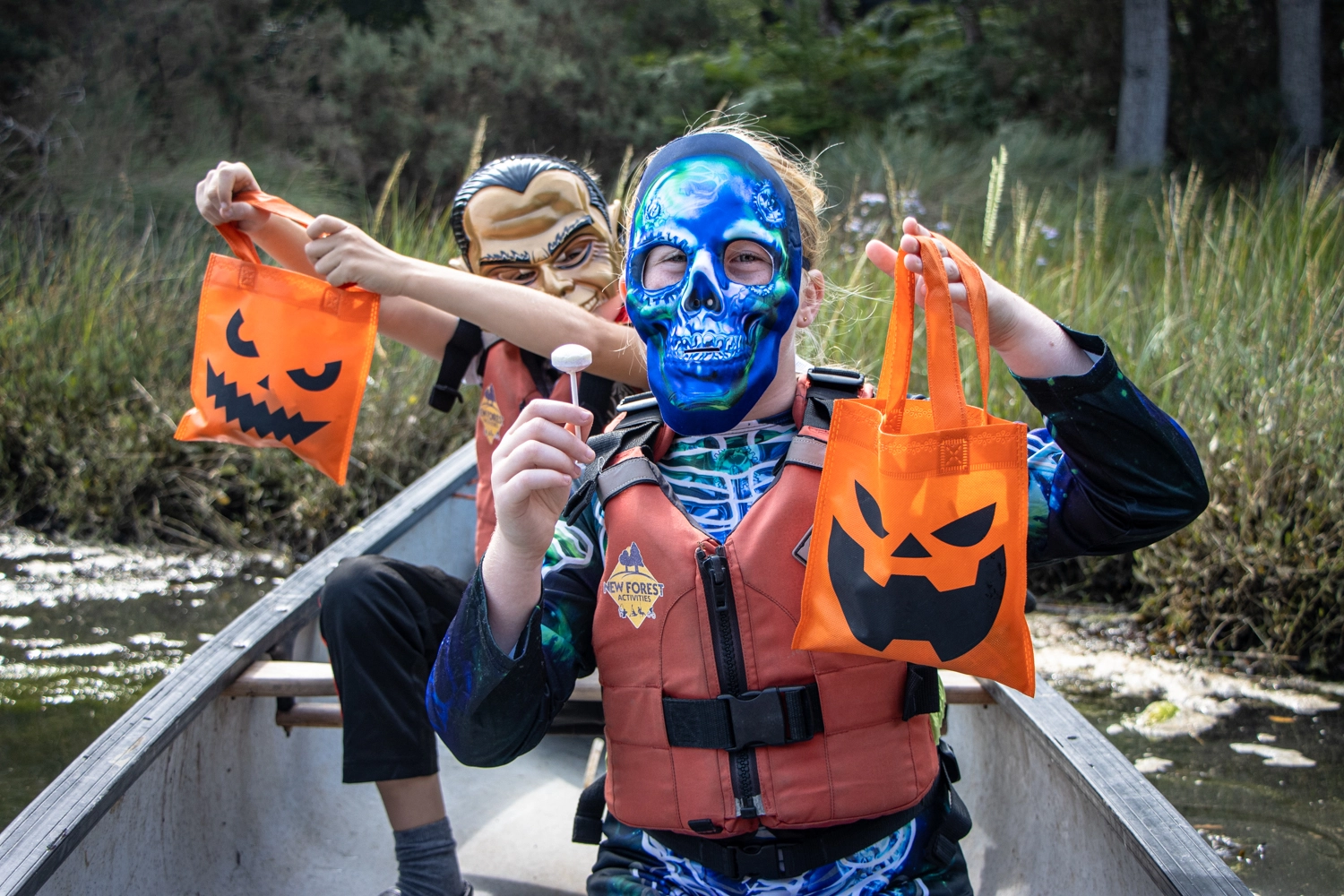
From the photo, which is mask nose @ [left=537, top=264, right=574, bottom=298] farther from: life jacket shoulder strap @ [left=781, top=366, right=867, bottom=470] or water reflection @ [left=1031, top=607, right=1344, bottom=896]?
water reflection @ [left=1031, top=607, right=1344, bottom=896]

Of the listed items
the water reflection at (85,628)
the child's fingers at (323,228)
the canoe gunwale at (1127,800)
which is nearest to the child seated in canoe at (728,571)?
the canoe gunwale at (1127,800)

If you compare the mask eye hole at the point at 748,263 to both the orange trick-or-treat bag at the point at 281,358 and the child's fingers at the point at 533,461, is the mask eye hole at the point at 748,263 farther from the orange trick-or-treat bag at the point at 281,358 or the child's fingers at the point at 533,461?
the orange trick-or-treat bag at the point at 281,358

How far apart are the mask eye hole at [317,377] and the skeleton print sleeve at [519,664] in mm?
845

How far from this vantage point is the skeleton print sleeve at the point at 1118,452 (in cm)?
148

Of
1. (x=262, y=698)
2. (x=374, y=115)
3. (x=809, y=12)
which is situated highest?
(x=809, y=12)

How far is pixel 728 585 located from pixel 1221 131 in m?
11.1

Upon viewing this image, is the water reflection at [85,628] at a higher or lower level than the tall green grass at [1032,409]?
lower

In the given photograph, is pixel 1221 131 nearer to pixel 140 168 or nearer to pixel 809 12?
pixel 809 12

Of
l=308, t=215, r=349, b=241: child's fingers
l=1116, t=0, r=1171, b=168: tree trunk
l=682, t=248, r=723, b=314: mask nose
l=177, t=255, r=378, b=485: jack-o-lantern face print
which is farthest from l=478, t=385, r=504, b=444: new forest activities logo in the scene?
l=1116, t=0, r=1171, b=168: tree trunk

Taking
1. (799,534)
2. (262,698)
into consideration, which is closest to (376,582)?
(262,698)

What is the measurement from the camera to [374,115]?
34.7 ft

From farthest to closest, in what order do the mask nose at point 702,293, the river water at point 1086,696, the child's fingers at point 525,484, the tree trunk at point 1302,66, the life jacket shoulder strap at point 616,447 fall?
the tree trunk at point 1302,66
the river water at point 1086,696
the life jacket shoulder strap at point 616,447
the mask nose at point 702,293
the child's fingers at point 525,484

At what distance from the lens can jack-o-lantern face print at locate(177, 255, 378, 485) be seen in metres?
2.32

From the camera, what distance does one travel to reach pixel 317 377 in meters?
2.32
